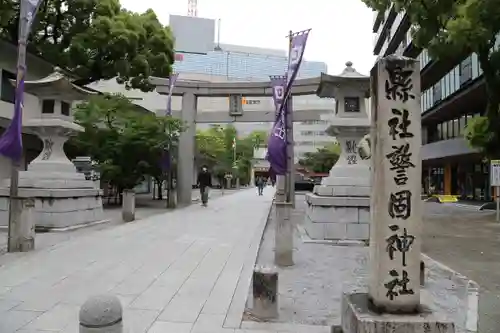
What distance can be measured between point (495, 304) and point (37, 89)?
12.5m

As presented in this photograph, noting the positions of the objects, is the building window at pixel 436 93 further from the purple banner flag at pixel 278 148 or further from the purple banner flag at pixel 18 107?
the purple banner flag at pixel 18 107

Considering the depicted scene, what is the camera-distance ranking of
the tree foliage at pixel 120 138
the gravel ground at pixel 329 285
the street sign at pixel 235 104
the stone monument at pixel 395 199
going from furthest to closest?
the street sign at pixel 235 104 < the tree foliage at pixel 120 138 < the gravel ground at pixel 329 285 < the stone monument at pixel 395 199

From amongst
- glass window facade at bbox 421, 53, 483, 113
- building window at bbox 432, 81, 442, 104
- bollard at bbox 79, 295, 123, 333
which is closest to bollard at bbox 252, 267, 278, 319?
bollard at bbox 79, 295, 123, 333

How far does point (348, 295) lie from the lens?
4.37 meters

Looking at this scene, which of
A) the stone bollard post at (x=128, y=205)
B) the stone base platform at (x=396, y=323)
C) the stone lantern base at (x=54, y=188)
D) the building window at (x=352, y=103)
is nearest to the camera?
the stone base platform at (x=396, y=323)

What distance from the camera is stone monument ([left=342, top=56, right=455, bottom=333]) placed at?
3.99 metres

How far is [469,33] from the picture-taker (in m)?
15.2

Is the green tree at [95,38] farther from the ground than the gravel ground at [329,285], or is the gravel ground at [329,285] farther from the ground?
the green tree at [95,38]

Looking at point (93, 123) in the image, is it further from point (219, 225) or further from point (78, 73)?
point (219, 225)

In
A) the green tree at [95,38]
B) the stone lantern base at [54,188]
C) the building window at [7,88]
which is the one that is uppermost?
the green tree at [95,38]

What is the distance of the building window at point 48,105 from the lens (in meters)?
13.5

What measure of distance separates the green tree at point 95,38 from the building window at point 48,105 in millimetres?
6703

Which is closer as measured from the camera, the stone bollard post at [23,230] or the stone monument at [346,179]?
the stone bollard post at [23,230]

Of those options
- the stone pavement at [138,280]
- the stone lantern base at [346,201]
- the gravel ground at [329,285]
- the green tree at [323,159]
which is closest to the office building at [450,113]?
the stone lantern base at [346,201]
